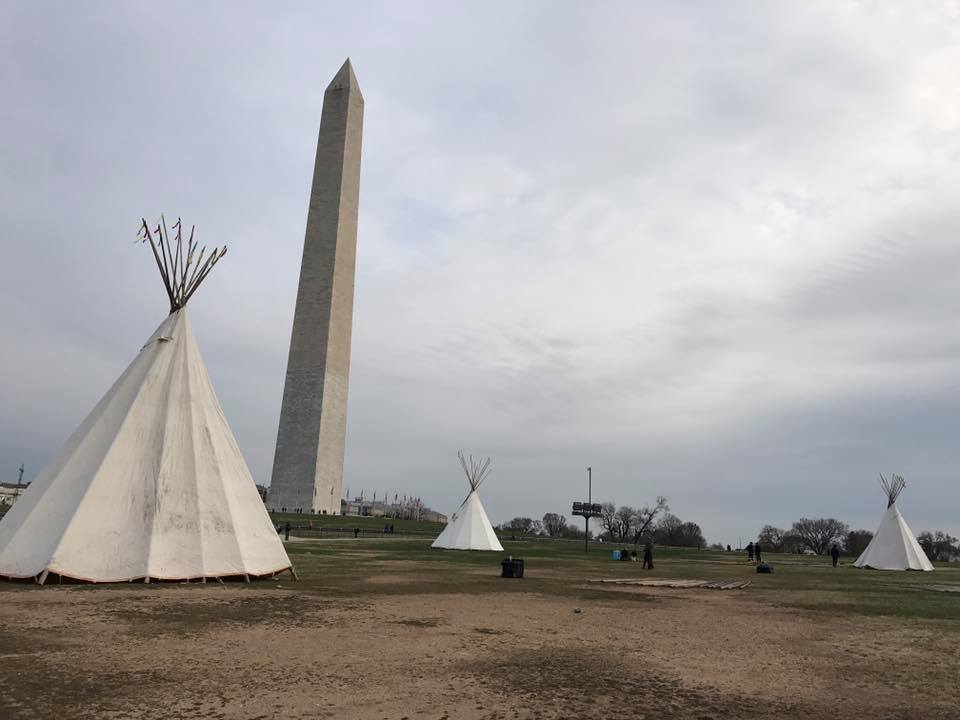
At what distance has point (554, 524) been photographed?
459ft

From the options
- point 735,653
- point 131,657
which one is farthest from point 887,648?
point 131,657

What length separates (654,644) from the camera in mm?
9406

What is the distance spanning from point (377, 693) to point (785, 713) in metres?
3.96

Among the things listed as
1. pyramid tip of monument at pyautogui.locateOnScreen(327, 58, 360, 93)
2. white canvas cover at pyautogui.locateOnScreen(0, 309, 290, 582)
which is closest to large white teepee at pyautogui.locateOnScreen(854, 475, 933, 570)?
white canvas cover at pyautogui.locateOnScreen(0, 309, 290, 582)

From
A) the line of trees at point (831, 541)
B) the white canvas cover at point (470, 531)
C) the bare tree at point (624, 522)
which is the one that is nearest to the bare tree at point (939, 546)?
the line of trees at point (831, 541)

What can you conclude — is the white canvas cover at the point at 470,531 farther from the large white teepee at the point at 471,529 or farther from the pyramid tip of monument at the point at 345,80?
the pyramid tip of monument at the point at 345,80

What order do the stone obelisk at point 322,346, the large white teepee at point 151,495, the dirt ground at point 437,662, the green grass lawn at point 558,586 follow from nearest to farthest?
the dirt ground at point 437,662, the large white teepee at point 151,495, the green grass lawn at point 558,586, the stone obelisk at point 322,346

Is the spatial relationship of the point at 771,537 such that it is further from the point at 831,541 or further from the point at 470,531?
the point at 470,531

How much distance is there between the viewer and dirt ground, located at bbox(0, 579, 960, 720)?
6.03 m

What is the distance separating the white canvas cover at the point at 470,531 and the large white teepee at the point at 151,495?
20.3 m

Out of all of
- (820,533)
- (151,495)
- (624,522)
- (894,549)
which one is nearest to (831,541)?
(820,533)

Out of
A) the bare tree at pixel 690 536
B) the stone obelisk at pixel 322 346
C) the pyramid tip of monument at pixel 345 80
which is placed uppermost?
the pyramid tip of monument at pixel 345 80

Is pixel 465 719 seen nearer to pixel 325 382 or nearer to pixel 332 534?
pixel 332 534

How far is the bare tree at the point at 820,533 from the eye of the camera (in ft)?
324
